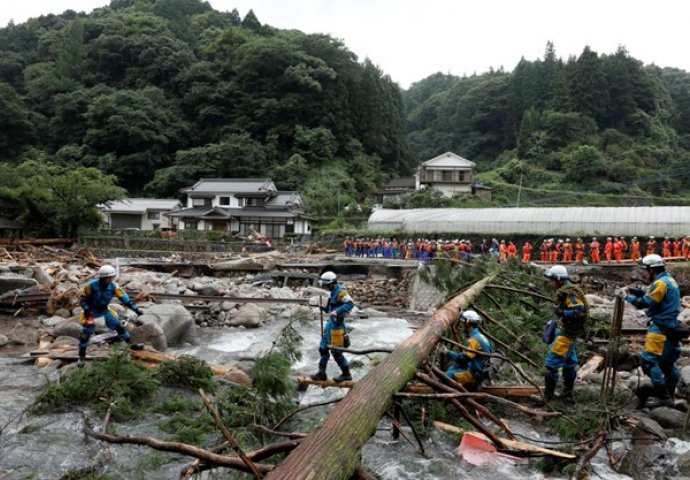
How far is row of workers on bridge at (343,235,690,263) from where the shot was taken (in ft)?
73.8

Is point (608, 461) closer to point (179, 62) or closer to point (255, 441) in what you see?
point (255, 441)

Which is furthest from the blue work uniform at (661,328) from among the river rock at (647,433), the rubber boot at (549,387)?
the rubber boot at (549,387)

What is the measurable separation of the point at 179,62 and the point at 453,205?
4137 centimetres

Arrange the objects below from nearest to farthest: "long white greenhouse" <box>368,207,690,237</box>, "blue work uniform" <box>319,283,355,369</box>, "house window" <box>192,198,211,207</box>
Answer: "blue work uniform" <box>319,283,355,369</box> < "long white greenhouse" <box>368,207,690,237</box> < "house window" <box>192,198,211,207</box>

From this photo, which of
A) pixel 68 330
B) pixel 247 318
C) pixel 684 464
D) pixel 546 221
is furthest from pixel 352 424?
pixel 546 221

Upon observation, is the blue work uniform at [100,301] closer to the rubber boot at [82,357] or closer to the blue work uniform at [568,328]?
the rubber boot at [82,357]

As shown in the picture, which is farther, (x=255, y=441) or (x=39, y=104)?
(x=39, y=104)

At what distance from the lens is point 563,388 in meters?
6.83

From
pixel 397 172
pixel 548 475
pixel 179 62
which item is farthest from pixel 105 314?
pixel 179 62

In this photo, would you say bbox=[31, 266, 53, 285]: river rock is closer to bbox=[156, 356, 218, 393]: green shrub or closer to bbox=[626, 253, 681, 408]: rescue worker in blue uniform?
bbox=[156, 356, 218, 393]: green shrub

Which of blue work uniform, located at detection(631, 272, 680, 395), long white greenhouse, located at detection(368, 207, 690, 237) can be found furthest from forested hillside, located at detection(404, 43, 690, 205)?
blue work uniform, located at detection(631, 272, 680, 395)

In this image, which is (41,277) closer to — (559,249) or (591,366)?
(591,366)

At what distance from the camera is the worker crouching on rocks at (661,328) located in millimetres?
5941

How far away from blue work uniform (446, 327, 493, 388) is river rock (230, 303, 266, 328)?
7.66 metres
